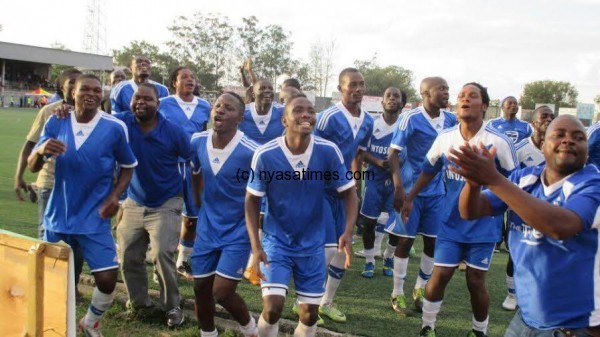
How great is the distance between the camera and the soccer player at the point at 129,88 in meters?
7.40

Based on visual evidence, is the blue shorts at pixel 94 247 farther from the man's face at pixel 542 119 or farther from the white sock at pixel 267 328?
the man's face at pixel 542 119

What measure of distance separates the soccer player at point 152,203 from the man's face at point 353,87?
5.99ft

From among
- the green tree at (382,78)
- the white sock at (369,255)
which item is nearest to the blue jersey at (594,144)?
the white sock at (369,255)

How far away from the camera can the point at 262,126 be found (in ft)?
Result: 24.1

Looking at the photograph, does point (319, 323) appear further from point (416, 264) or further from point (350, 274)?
point (416, 264)

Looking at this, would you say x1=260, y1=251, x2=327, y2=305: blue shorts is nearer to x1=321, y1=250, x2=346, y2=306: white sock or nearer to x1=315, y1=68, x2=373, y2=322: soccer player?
x1=315, y1=68, x2=373, y2=322: soccer player

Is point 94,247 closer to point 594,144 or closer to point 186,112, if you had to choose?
point 186,112

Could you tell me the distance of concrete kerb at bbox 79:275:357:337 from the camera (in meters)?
5.06

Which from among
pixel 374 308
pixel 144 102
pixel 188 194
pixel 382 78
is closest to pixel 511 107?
pixel 374 308

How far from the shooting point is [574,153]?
9.25ft

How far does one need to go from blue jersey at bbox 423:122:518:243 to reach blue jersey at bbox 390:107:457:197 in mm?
1044

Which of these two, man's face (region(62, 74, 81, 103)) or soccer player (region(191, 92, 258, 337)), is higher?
man's face (region(62, 74, 81, 103))

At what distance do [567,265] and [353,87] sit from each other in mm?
3530

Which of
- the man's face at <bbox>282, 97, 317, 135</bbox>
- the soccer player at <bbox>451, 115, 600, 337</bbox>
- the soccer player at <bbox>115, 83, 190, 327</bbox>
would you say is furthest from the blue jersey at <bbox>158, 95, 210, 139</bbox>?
the soccer player at <bbox>451, 115, 600, 337</bbox>
